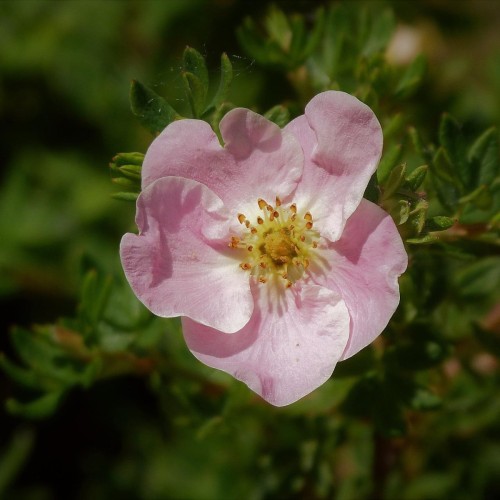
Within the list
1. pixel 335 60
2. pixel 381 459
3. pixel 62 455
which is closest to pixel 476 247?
pixel 335 60

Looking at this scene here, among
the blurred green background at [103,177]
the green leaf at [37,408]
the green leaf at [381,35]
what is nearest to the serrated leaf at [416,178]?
the green leaf at [381,35]

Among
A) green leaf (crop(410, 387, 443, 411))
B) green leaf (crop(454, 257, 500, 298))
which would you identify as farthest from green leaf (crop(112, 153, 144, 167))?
green leaf (crop(454, 257, 500, 298))

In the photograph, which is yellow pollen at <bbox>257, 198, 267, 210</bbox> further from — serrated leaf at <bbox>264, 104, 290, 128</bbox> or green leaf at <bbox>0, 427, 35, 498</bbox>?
green leaf at <bbox>0, 427, 35, 498</bbox>

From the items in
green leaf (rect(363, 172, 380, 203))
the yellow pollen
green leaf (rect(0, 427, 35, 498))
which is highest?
green leaf (rect(363, 172, 380, 203))

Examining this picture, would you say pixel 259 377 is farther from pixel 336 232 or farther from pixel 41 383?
pixel 41 383

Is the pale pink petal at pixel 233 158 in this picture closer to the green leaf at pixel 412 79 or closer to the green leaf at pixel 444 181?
the green leaf at pixel 444 181

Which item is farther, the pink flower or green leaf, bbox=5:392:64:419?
green leaf, bbox=5:392:64:419
